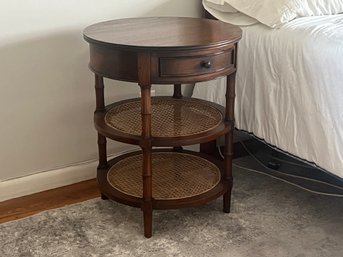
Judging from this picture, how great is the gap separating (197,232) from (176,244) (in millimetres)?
107

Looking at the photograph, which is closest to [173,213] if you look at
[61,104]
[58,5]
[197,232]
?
[197,232]

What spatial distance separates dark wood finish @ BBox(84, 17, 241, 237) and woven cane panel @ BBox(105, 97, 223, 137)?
5 cm

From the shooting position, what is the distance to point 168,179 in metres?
1.92

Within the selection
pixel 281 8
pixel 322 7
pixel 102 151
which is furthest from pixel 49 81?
pixel 322 7

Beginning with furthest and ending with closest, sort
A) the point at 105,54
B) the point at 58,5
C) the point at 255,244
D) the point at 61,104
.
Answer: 1. the point at 61,104
2. the point at 58,5
3. the point at 255,244
4. the point at 105,54

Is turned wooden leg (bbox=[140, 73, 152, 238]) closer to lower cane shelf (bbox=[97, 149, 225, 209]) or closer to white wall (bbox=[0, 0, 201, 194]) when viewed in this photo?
lower cane shelf (bbox=[97, 149, 225, 209])

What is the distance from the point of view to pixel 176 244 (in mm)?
1708

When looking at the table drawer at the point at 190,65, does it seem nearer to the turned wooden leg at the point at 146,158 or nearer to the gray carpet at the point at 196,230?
the turned wooden leg at the point at 146,158

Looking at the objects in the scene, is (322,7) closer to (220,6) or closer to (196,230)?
(220,6)

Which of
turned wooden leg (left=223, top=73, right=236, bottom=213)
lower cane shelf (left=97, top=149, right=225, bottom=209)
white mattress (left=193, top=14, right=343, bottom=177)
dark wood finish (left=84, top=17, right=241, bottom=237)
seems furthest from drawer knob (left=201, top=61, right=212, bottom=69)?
lower cane shelf (left=97, top=149, right=225, bottom=209)

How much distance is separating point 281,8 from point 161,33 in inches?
18.7

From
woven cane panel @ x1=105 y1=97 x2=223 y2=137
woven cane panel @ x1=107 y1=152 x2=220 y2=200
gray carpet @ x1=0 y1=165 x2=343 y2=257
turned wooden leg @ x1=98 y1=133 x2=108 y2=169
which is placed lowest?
gray carpet @ x1=0 y1=165 x2=343 y2=257

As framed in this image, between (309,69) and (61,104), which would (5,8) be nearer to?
(61,104)

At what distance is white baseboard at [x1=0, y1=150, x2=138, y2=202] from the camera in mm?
1986
